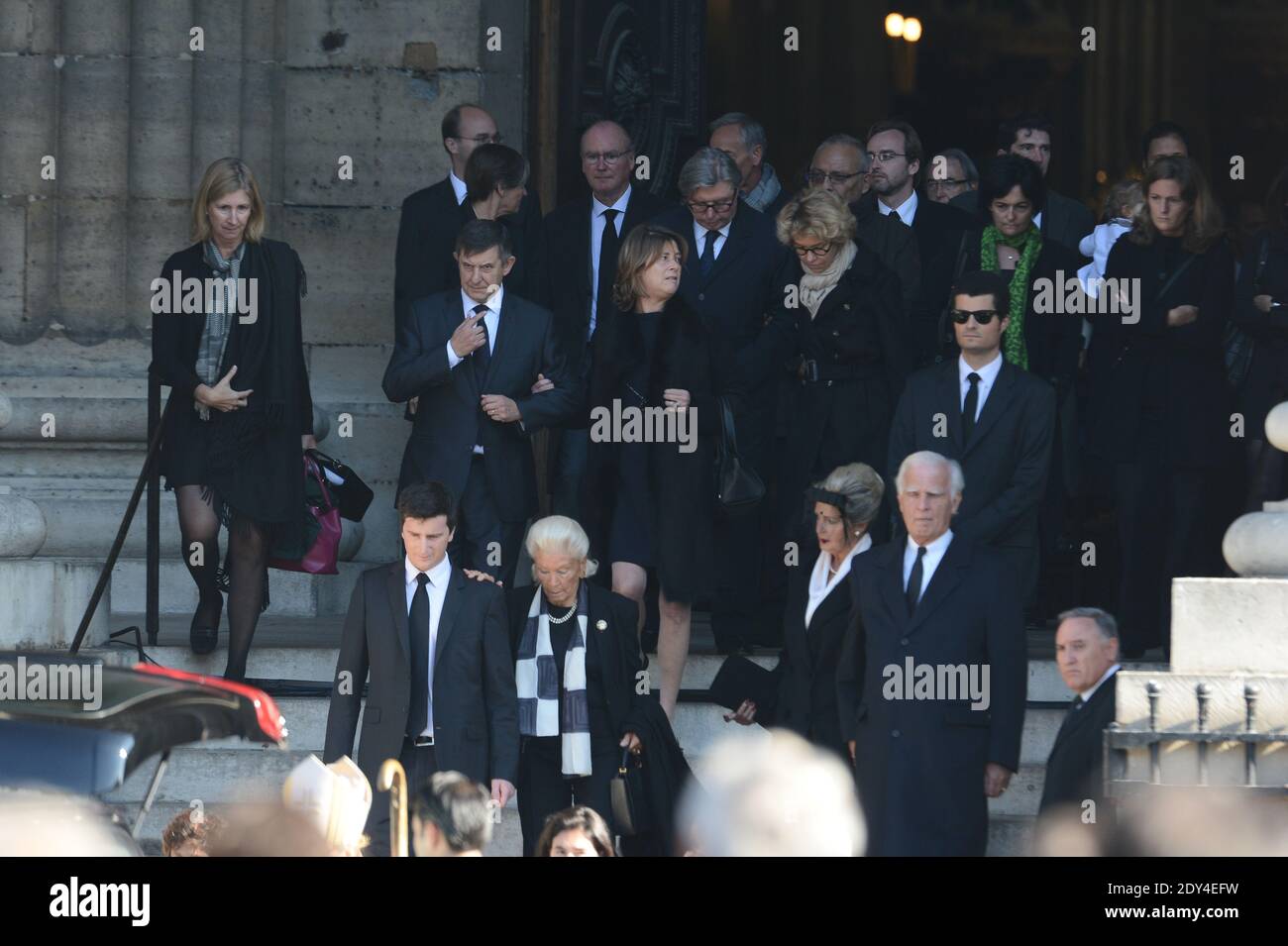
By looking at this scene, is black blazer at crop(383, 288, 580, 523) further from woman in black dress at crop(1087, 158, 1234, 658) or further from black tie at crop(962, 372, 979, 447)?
woman in black dress at crop(1087, 158, 1234, 658)

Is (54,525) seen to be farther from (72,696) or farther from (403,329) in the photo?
(72,696)

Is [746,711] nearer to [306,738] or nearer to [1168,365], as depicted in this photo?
[306,738]

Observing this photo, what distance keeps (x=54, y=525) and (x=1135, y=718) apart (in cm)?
587

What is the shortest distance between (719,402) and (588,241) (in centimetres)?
129

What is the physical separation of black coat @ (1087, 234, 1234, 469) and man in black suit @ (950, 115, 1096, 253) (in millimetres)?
797

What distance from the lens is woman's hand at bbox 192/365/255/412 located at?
1087cm

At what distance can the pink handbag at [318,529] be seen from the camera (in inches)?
438

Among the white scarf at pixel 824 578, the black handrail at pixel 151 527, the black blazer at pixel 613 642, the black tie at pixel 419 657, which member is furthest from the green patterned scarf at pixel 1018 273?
the black handrail at pixel 151 527

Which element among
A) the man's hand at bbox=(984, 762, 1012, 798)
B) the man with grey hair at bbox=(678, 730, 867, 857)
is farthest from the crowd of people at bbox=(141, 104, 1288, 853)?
the man with grey hair at bbox=(678, 730, 867, 857)

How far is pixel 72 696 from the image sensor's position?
658cm

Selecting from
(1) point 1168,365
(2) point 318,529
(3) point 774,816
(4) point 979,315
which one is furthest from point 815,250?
(3) point 774,816

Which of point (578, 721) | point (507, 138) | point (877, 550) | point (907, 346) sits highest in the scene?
point (507, 138)

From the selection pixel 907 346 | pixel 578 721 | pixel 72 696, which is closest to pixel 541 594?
pixel 578 721

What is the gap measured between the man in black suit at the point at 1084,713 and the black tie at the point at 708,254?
266cm
